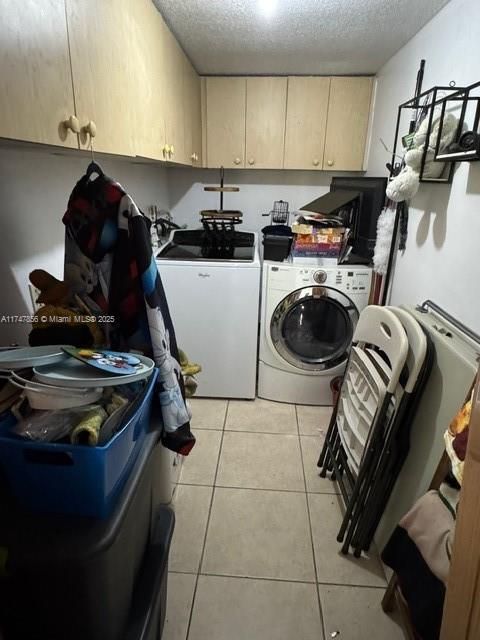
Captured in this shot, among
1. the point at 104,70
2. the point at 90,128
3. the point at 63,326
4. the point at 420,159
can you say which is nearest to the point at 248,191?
the point at 420,159

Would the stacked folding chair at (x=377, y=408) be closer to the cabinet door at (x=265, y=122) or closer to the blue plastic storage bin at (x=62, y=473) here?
the blue plastic storage bin at (x=62, y=473)

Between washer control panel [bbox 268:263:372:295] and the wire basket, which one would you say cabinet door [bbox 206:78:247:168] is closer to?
the wire basket

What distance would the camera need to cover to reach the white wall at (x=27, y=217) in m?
1.16

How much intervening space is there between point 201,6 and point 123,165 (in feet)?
2.84

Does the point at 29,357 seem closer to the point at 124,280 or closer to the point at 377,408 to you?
the point at 124,280

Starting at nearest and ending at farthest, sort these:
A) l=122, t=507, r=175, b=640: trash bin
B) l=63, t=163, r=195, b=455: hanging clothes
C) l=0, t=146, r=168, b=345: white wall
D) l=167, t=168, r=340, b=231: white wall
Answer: l=122, t=507, r=175, b=640: trash bin
l=63, t=163, r=195, b=455: hanging clothes
l=0, t=146, r=168, b=345: white wall
l=167, t=168, r=340, b=231: white wall

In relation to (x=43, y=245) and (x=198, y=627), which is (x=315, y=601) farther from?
(x=43, y=245)

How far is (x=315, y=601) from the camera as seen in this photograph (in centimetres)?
133

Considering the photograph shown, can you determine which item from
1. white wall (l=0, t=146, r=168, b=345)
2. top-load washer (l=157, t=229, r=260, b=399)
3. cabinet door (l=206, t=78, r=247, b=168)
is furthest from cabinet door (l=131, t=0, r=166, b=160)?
cabinet door (l=206, t=78, r=247, b=168)

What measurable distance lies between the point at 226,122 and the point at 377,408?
238 cm

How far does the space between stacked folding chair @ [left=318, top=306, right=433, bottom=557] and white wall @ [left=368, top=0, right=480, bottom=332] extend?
0.21 metres

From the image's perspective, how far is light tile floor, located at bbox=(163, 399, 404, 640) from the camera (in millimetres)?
1262

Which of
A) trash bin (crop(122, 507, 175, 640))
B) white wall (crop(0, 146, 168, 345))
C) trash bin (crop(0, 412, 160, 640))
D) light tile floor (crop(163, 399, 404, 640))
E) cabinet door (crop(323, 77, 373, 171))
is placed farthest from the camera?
cabinet door (crop(323, 77, 373, 171))

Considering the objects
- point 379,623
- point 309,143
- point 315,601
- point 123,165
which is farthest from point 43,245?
point 309,143
